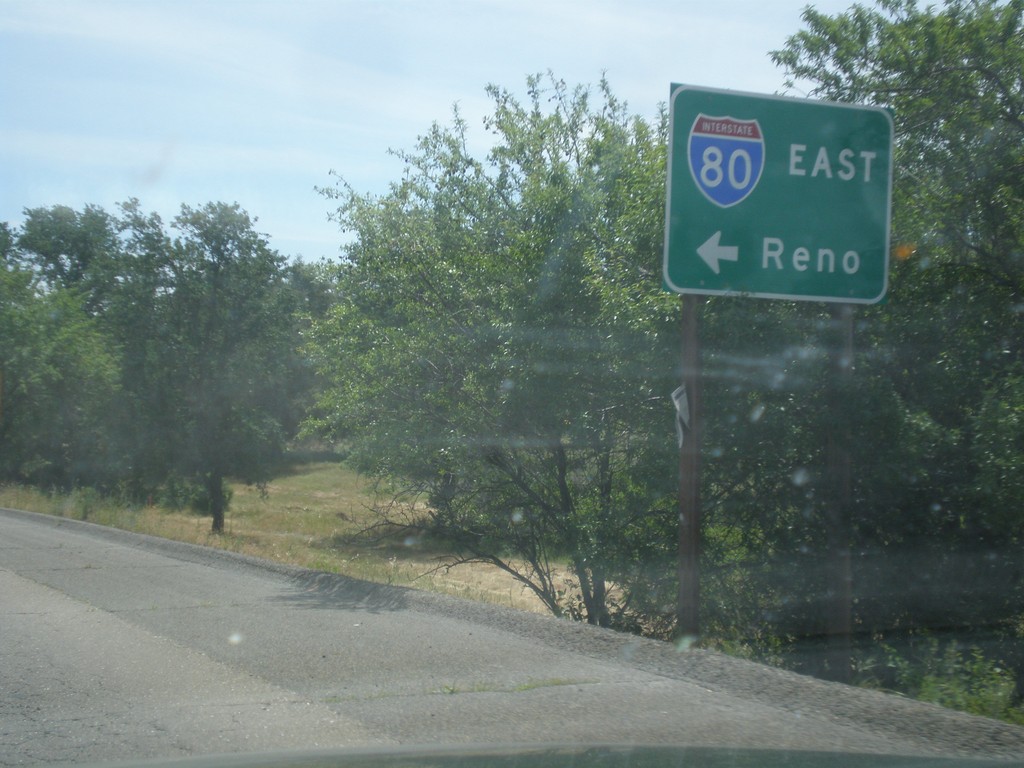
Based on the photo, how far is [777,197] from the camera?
9016mm

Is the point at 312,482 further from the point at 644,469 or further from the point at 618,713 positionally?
the point at 618,713

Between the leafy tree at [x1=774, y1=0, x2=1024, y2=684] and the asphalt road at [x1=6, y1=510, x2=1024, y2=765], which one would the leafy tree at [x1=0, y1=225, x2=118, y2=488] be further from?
the leafy tree at [x1=774, y1=0, x2=1024, y2=684]

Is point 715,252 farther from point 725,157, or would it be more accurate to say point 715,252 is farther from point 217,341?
point 217,341

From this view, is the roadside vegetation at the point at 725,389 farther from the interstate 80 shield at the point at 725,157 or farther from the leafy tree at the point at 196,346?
the leafy tree at the point at 196,346

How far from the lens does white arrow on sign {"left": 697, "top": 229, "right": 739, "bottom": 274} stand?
8781 millimetres

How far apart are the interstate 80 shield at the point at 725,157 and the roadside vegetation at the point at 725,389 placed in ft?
5.01

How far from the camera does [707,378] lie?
1032 cm

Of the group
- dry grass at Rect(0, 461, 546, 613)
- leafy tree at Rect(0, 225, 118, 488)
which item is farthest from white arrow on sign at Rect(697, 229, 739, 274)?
leafy tree at Rect(0, 225, 118, 488)

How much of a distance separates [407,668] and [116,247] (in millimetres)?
28681

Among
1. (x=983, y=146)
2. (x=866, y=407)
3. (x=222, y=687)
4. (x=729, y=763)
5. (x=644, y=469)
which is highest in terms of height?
(x=983, y=146)

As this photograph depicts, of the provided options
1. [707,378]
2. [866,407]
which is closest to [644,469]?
[707,378]

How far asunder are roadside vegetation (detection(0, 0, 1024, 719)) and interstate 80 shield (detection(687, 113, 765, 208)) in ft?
5.01

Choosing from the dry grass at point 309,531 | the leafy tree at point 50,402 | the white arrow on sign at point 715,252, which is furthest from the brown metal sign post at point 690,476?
the leafy tree at point 50,402

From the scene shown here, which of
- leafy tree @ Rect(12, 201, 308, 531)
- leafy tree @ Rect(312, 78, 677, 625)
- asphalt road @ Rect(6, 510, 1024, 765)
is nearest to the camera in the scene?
asphalt road @ Rect(6, 510, 1024, 765)
